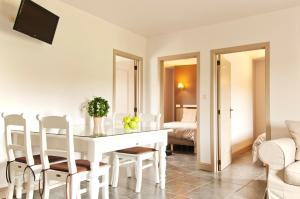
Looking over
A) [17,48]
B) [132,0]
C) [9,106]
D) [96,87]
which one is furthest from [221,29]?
[9,106]

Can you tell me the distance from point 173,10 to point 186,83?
4.61 m

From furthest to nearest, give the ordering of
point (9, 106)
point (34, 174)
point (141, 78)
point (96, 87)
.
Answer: point (141, 78)
point (96, 87)
point (9, 106)
point (34, 174)

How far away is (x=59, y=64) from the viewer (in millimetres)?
3461

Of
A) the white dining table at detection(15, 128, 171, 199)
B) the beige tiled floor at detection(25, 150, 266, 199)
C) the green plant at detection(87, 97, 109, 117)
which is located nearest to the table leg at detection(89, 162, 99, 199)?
the white dining table at detection(15, 128, 171, 199)

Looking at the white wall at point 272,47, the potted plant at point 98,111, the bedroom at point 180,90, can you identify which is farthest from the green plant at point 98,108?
the bedroom at point 180,90

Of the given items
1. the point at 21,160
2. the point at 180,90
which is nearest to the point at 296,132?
the point at 21,160

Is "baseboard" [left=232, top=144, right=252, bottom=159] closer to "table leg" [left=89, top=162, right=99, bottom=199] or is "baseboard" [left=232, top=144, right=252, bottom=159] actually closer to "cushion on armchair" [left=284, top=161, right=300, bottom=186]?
"cushion on armchair" [left=284, top=161, right=300, bottom=186]

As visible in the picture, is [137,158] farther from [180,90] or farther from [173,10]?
[180,90]

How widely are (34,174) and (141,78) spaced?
3.10 metres

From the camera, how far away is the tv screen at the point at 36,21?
274 cm

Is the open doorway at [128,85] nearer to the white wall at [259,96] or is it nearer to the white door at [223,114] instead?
the white door at [223,114]

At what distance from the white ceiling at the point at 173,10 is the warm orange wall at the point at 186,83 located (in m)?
3.70

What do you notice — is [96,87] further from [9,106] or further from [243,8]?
[243,8]

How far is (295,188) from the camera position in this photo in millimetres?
Answer: 2414
